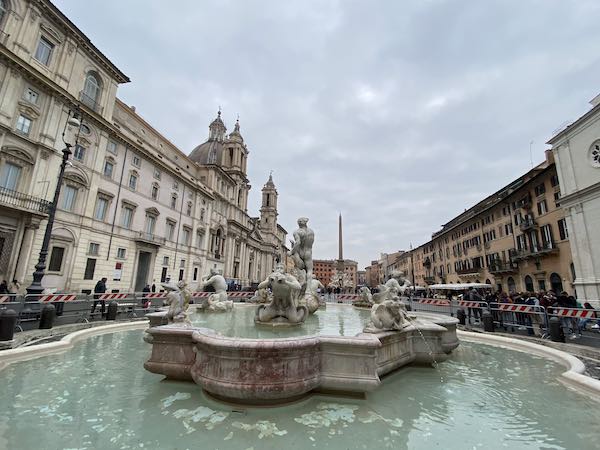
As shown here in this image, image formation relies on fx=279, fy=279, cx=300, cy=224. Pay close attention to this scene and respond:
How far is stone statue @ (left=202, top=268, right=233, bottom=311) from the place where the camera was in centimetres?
870

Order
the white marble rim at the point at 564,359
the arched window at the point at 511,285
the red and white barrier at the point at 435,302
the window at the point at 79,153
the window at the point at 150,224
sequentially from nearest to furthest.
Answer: the white marble rim at the point at 564,359, the red and white barrier at the point at 435,302, the window at the point at 79,153, the window at the point at 150,224, the arched window at the point at 511,285

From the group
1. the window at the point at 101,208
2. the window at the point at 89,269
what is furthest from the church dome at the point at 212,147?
the window at the point at 89,269

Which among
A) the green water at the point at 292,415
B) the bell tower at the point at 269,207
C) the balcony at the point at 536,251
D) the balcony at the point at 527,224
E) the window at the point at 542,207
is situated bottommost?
the green water at the point at 292,415

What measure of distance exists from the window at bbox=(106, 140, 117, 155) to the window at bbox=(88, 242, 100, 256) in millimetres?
8130

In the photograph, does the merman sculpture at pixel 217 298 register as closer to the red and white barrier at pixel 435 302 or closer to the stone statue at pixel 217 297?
the stone statue at pixel 217 297

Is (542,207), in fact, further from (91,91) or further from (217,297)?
(91,91)

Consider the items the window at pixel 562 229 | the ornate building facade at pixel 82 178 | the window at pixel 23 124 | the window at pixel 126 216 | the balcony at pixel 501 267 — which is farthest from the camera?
the balcony at pixel 501 267

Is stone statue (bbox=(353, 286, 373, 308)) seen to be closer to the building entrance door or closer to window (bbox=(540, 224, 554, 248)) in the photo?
window (bbox=(540, 224, 554, 248))

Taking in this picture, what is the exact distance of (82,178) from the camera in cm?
2112

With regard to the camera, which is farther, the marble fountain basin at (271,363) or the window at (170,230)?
the window at (170,230)

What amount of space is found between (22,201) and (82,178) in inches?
202

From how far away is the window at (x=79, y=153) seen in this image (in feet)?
67.6

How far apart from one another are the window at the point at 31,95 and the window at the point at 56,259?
955cm

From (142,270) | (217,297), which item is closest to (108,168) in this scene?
(142,270)
